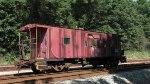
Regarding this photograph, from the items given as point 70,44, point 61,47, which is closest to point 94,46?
point 70,44

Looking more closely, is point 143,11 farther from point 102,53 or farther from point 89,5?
point 102,53

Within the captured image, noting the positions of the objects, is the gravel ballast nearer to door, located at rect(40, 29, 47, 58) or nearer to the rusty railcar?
the rusty railcar

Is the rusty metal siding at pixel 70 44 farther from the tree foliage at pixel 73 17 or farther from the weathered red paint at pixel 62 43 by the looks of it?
the tree foliage at pixel 73 17

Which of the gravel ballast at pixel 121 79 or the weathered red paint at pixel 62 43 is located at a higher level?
the weathered red paint at pixel 62 43

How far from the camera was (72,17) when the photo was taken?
49.6 meters

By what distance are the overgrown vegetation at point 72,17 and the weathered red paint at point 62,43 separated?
13663 millimetres

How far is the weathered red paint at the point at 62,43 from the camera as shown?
20125 millimetres

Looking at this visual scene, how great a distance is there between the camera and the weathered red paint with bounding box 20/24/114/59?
20125mm

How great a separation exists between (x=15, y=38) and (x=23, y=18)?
4358mm

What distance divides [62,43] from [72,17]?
1135 inches

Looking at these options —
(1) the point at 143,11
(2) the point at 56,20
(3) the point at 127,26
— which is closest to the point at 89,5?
A: (3) the point at 127,26

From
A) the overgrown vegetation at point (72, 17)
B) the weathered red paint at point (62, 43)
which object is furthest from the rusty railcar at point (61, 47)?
the overgrown vegetation at point (72, 17)

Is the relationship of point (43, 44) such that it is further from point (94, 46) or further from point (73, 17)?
point (73, 17)

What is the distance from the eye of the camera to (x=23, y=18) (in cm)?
3938
